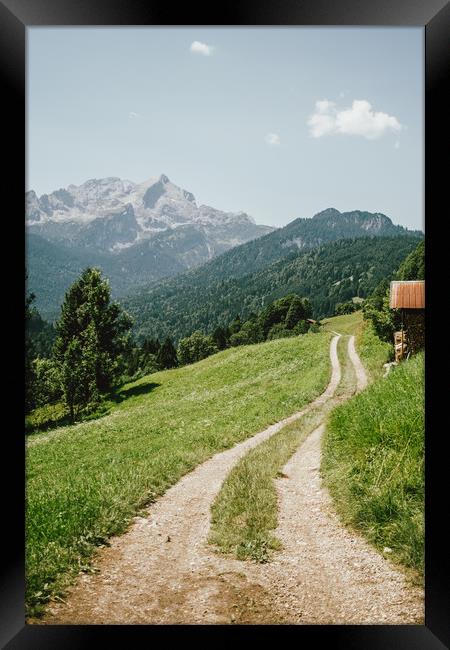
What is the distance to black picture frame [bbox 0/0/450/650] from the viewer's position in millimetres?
2760

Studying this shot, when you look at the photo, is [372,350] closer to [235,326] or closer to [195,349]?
[195,349]

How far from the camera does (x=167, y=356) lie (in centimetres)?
2442

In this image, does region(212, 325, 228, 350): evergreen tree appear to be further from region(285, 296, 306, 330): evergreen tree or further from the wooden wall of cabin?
the wooden wall of cabin

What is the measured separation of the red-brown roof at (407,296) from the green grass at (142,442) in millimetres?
2678

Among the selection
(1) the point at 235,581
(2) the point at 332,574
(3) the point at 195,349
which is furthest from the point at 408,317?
(3) the point at 195,349

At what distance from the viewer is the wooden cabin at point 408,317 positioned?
8.32 metres

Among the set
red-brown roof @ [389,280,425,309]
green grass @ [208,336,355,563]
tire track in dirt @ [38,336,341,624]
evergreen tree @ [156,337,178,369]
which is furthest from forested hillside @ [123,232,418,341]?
tire track in dirt @ [38,336,341,624]

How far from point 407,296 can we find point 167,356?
1702 centimetres

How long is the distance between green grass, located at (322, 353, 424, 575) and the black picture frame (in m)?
0.35

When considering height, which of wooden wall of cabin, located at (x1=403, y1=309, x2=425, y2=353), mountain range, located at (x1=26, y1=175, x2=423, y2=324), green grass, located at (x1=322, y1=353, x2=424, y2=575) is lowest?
green grass, located at (x1=322, y1=353, x2=424, y2=575)

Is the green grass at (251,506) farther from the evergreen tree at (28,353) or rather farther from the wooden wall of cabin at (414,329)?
the wooden wall of cabin at (414,329)

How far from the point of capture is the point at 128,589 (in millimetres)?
3059

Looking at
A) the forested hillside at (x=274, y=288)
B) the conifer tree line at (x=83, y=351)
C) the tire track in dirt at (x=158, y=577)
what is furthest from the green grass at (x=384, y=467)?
the forested hillside at (x=274, y=288)

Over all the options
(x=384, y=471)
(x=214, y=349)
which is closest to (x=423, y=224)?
(x=384, y=471)
